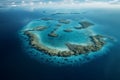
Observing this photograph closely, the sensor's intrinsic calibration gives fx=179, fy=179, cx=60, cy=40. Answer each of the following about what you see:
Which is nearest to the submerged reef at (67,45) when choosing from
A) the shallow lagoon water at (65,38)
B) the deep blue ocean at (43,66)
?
the shallow lagoon water at (65,38)

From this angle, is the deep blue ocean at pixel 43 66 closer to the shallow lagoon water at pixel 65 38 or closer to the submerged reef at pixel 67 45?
the shallow lagoon water at pixel 65 38

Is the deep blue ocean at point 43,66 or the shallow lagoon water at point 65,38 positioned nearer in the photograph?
the deep blue ocean at point 43,66

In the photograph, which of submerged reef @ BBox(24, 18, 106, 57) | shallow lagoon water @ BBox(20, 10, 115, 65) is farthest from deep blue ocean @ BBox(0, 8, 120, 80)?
submerged reef @ BBox(24, 18, 106, 57)

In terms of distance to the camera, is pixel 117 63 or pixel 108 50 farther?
pixel 108 50

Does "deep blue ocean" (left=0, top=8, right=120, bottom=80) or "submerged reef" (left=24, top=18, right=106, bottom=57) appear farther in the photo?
"submerged reef" (left=24, top=18, right=106, bottom=57)

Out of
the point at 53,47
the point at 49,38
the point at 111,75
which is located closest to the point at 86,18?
the point at 49,38

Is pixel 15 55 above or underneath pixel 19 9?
underneath

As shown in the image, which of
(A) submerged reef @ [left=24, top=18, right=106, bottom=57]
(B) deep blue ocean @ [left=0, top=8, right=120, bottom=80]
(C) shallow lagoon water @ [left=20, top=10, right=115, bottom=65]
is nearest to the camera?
(B) deep blue ocean @ [left=0, top=8, right=120, bottom=80]

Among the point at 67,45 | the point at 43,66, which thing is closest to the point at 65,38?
the point at 67,45

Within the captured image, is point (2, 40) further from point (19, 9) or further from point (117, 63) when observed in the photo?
point (19, 9)

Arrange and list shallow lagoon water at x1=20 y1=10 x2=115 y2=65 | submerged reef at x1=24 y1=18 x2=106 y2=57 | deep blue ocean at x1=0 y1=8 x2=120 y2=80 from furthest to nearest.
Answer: submerged reef at x1=24 y1=18 x2=106 y2=57 < shallow lagoon water at x1=20 y1=10 x2=115 y2=65 < deep blue ocean at x1=0 y1=8 x2=120 y2=80

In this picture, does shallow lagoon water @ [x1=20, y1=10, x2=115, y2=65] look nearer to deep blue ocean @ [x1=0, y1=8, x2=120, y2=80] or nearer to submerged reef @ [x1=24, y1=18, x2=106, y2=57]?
submerged reef @ [x1=24, y1=18, x2=106, y2=57]
